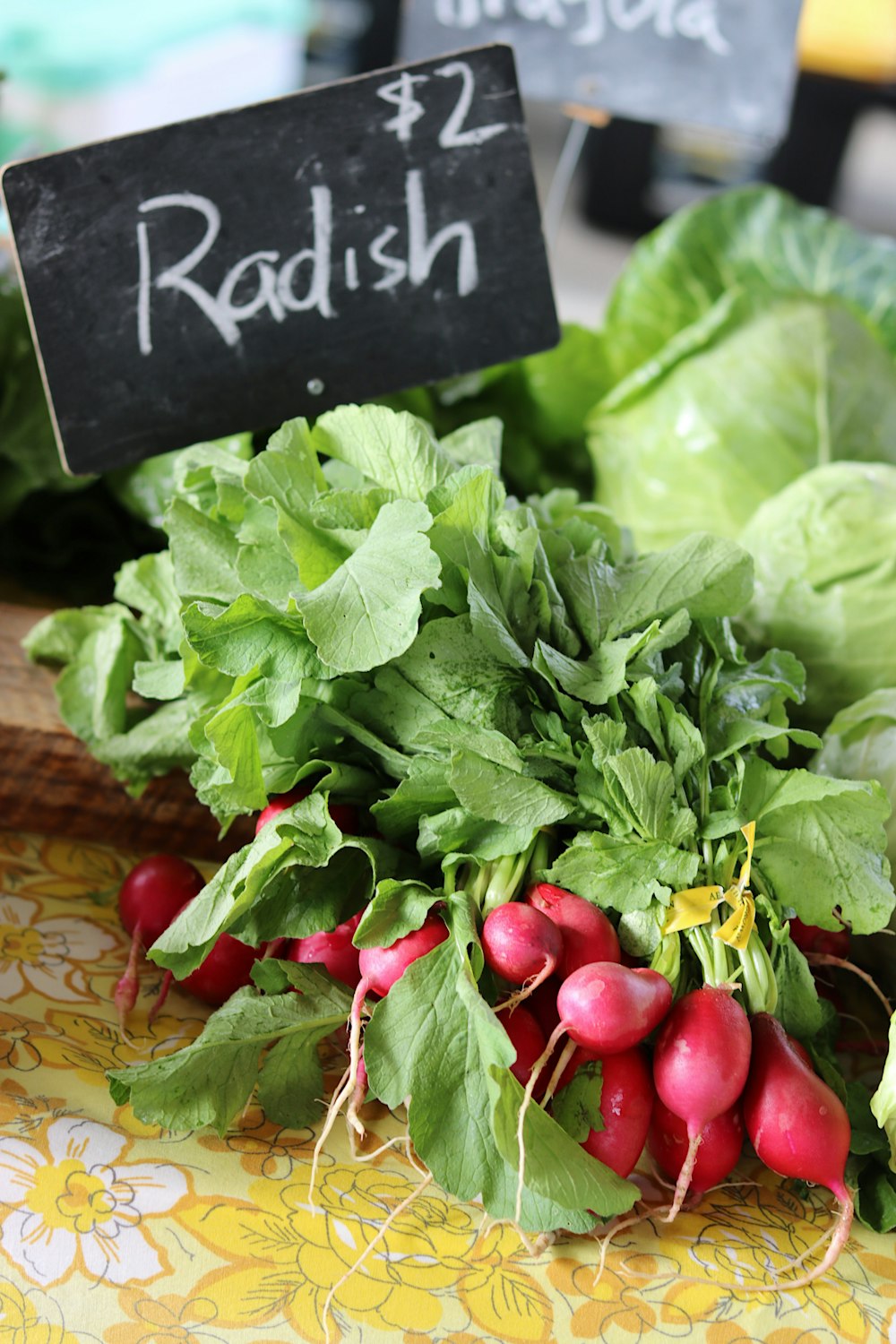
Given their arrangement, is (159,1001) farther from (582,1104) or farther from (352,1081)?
(582,1104)

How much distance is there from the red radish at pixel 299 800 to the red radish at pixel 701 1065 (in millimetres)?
253

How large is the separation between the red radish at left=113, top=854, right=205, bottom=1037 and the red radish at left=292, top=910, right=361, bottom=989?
127 millimetres

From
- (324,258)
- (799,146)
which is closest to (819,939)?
(324,258)

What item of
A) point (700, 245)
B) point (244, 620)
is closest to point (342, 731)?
point (244, 620)

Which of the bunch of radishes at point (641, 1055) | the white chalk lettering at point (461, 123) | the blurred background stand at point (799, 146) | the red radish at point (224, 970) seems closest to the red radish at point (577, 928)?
the bunch of radishes at point (641, 1055)

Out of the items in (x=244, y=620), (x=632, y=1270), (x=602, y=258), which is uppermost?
(x=244, y=620)

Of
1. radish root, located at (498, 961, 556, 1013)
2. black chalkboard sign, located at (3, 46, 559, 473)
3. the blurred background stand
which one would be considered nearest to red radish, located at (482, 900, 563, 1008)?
radish root, located at (498, 961, 556, 1013)

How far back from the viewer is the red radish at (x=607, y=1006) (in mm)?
693

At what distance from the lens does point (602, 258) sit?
349cm

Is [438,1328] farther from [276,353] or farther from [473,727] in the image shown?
[276,353]

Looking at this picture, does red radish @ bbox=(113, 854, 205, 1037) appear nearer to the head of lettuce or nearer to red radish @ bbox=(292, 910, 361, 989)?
red radish @ bbox=(292, 910, 361, 989)

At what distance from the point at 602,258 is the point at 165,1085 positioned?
10.4 feet

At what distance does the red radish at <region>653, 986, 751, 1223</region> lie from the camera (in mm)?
709

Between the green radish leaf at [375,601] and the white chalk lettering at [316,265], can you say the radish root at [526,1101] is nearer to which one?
the green radish leaf at [375,601]
